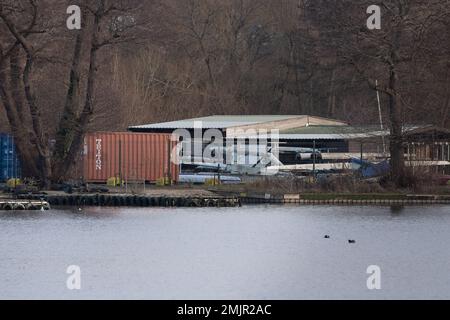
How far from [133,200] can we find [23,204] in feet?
17.6

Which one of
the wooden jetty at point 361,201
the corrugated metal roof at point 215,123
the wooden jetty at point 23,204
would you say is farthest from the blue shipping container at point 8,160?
the corrugated metal roof at point 215,123

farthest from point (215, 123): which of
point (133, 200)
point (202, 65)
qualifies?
point (133, 200)

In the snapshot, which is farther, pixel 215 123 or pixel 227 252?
pixel 215 123

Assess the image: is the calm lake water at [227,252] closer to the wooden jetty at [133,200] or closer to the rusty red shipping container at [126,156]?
the wooden jetty at [133,200]

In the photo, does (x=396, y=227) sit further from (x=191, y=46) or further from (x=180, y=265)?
(x=191, y=46)

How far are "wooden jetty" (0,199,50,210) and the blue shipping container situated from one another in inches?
381

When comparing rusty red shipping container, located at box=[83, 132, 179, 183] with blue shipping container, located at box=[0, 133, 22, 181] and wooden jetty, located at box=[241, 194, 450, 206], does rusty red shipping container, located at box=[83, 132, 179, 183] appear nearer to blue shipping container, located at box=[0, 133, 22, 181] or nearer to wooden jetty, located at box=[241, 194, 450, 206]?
blue shipping container, located at box=[0, 133, 22, 181]

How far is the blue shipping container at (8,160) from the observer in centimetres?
6341

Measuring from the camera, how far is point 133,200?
56312 millimetres

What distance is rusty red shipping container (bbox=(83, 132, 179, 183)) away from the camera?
64.4m

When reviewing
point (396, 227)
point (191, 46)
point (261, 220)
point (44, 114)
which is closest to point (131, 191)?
point (261, 220)

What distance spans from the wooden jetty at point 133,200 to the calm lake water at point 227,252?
106cm

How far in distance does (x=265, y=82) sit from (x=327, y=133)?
28.1m

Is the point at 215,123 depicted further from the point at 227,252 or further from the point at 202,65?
the point at 227,252
